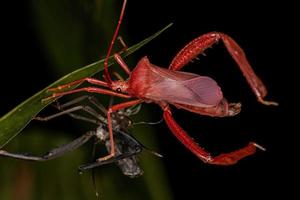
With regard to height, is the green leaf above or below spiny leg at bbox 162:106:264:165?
above

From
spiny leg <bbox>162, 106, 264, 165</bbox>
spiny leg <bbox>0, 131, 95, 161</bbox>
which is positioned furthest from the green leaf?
spiny leg <bbox>162, 106, 264, 165</bbox>

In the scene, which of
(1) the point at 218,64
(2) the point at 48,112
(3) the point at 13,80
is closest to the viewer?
(2) the point at 48,112

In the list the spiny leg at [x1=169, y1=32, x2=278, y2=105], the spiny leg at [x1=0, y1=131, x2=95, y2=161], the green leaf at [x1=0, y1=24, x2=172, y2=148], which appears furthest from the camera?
the spiny leg at [x1=169, y1=32, x2=278, y2=105]

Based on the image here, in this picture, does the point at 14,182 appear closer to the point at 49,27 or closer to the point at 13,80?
the point at 49,27

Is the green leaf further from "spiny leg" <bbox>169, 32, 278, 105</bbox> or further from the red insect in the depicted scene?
"spiny leg" <bbox>169, 32, 278, 105</bbox>

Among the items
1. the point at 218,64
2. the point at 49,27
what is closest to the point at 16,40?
the point at 49,27

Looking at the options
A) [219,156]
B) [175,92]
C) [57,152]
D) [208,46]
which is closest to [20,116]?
[57,152]

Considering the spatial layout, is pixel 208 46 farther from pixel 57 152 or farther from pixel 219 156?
pixel 57 152
